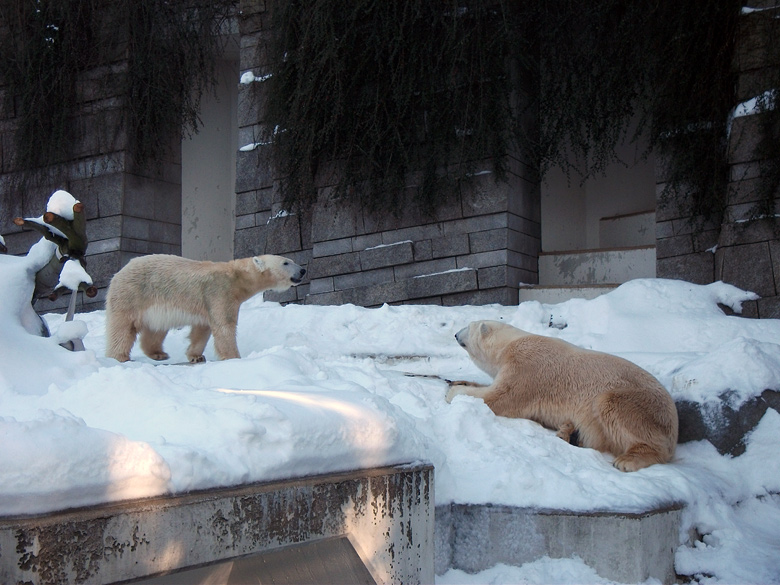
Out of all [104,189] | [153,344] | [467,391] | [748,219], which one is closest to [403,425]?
[467,391]

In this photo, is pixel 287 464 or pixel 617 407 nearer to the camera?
pixel 287 464

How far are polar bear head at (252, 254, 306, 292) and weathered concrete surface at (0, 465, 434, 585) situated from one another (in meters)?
2.74

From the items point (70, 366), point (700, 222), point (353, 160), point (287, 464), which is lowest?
point (287, 464)

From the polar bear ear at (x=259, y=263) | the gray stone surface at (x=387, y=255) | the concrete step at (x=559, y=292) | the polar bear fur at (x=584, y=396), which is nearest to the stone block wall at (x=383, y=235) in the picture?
the gray stone surface at (x=387, y=255)

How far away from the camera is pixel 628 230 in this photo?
324 inches

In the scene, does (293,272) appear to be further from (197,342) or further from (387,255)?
(387,255)

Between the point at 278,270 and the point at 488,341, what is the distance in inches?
65.0

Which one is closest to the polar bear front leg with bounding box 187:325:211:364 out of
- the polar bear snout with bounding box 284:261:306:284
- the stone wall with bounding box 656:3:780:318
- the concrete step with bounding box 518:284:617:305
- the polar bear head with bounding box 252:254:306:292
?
the polar bear head with bounding box 252:254:306:292

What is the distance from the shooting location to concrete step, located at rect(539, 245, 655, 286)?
22.1ft

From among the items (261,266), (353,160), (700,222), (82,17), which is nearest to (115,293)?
(261,266)

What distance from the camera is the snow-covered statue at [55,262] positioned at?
141 inches

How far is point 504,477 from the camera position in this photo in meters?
2.92

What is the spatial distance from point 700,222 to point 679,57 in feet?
3.93

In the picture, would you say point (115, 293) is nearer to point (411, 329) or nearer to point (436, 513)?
point (411, 329)
